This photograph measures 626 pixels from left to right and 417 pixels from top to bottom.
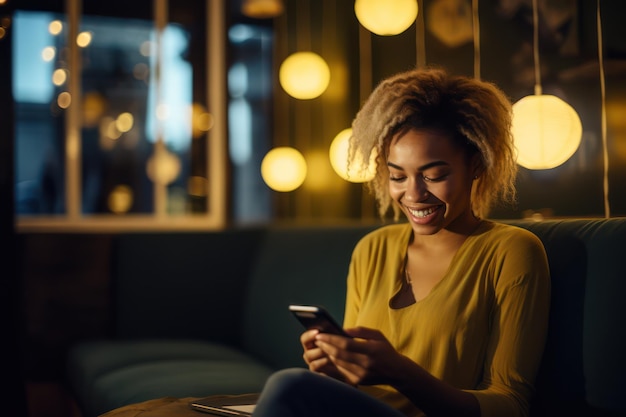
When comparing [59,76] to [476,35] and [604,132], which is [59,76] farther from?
[604,132]

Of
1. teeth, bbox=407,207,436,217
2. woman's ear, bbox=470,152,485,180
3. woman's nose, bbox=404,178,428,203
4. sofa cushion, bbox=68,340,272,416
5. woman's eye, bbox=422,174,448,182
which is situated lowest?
sofa cushion, bbox=68,340,272,416

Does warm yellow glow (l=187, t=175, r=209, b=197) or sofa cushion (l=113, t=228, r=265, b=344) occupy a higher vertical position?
warm yellow glow (l=187, t=175, r=209, b=197)

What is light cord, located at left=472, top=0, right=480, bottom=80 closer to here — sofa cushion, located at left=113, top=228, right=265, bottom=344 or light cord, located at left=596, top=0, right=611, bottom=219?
light cord, located at left=596, top=0, right=611, bottom=219

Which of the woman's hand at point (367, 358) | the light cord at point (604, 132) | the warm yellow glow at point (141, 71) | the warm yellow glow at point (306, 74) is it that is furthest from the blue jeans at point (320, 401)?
the warm yellow glow at point (141, 71)

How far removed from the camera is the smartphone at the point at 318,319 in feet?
4.75

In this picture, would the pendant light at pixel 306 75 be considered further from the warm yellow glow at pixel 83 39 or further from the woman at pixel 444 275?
the woman at pixel 444 275

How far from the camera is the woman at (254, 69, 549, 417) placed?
1.51m

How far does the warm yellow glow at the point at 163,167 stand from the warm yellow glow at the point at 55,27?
1211 millimetres

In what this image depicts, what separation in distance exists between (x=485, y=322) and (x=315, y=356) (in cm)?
39

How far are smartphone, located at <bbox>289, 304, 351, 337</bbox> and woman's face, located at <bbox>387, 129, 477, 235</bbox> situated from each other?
0.40 metres

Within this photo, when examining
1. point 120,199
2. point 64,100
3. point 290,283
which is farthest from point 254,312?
point 120,199

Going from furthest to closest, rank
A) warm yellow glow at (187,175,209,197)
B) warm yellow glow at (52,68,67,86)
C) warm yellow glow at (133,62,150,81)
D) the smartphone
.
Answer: warm yellow glow at (133,62,150,81), warm yellow glow at (187,175,209,197), warm yellow glow at (52,68,67,86), the smartphone

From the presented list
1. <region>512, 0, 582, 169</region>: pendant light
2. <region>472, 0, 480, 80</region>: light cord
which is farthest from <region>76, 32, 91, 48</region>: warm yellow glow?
<region>512, 0, 582, 169</region>: pendant light

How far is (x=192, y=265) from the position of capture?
384 cm
